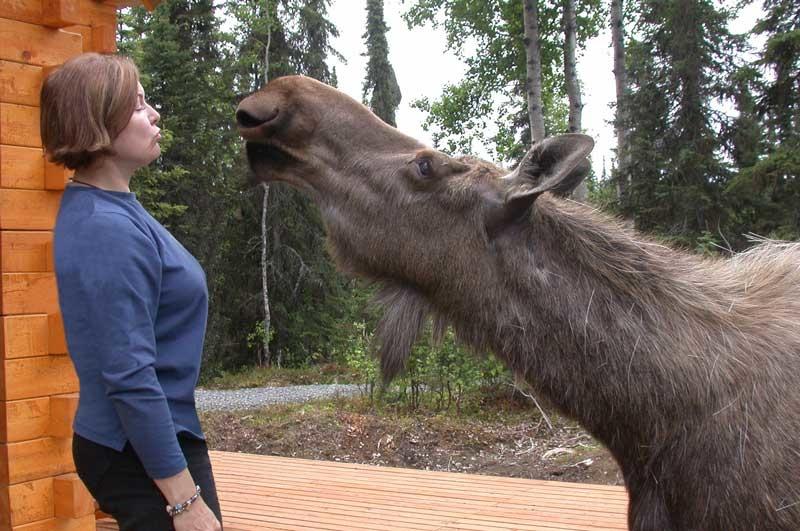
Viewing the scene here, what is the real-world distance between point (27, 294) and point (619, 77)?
12634 mm

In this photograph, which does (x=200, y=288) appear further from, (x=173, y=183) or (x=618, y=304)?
(x=173, y=183)

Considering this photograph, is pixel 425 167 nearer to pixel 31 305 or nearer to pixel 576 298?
pixel 576 298

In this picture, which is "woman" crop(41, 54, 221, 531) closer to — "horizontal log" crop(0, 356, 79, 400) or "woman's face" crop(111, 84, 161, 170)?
"woman's face" crop(111, 84, 161, 170)

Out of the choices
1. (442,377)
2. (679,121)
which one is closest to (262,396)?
(442,377)

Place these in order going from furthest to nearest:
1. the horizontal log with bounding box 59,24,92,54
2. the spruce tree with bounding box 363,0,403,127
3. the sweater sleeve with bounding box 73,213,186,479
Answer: the spruce tree with bounding box 363,0,403,127 < the horizontal log with bounding box 59,24,92,54 < the sweater sleeve with bounding box 73,213,186,479

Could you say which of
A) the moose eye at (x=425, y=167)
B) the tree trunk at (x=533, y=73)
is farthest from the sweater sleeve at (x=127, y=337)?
the tree trunk at (x=533, y=73)

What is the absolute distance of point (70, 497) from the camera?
9.68ft

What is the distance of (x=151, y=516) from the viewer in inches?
62.3

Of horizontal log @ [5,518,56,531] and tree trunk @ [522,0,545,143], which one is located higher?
tree trunk @ [522,0,545,143]

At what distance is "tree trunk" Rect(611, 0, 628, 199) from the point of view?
42.8 ft

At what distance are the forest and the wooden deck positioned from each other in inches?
338

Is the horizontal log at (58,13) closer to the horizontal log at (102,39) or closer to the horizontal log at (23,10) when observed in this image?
the horizontal log at (23,10)

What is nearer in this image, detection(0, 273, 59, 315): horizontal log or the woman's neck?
the woman's neck

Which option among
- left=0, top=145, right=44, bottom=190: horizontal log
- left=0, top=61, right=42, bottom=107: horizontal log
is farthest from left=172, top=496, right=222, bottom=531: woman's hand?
left=0, top=61, right=42, bottom=107: horizontal log
